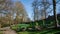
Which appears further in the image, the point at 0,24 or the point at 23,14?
the point at 23,14

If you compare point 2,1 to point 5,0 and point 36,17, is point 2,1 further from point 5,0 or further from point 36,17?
point 36,17

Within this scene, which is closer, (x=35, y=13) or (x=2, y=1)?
(x=2, y=1)

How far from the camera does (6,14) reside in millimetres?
18688

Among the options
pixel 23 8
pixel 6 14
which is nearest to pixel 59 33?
pixel 6 14


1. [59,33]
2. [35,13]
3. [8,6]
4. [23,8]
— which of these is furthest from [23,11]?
[59,33]

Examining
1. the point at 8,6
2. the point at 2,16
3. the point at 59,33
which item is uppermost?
the point at 8,6

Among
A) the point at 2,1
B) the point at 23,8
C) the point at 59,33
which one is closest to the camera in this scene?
the point at 59,33

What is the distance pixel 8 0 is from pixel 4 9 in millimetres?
1645

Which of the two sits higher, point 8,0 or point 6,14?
point 8,0

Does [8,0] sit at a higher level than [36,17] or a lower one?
higher

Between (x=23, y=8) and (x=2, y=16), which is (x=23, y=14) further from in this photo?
(x=2, y=16)

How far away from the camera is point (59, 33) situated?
13836 millimetres

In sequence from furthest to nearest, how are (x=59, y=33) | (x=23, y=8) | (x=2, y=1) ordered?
(x=23, y=8)
(x=2, y=1)
(x=59, y=33)

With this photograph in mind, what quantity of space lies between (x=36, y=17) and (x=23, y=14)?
4.63m
